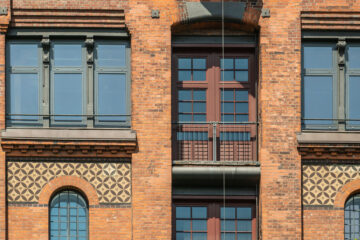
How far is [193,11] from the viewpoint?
85.3 ft

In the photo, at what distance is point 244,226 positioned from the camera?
26.0m

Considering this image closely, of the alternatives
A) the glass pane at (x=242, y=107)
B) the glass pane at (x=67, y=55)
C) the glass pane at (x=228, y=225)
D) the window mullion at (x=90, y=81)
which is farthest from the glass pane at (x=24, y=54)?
the glass pane at (x=228, y=225)

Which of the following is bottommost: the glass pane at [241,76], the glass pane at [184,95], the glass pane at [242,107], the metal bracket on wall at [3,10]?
the glass pane at [242,107]

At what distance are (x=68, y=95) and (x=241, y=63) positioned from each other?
14.5 feet

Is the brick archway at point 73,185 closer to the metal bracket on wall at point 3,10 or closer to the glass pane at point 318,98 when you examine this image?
the metal bracket on wall at point 3,10

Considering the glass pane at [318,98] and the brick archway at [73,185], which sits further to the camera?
the glass pane at [318,98]

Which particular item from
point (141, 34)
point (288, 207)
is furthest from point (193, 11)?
point (288, 207)

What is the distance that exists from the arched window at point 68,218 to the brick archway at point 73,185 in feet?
1.14

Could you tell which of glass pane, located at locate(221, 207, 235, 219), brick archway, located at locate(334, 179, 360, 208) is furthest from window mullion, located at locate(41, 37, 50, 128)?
brick archway, located at locate(334, 179, 360, 208)

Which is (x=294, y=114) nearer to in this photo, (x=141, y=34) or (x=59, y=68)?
(x=141, y=34)

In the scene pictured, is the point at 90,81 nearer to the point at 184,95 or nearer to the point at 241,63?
the point at 184,95

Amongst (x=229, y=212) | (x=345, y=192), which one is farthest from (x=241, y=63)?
(x=345, y=192)

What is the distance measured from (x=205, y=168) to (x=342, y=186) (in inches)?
134

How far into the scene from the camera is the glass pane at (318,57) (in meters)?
26.4
